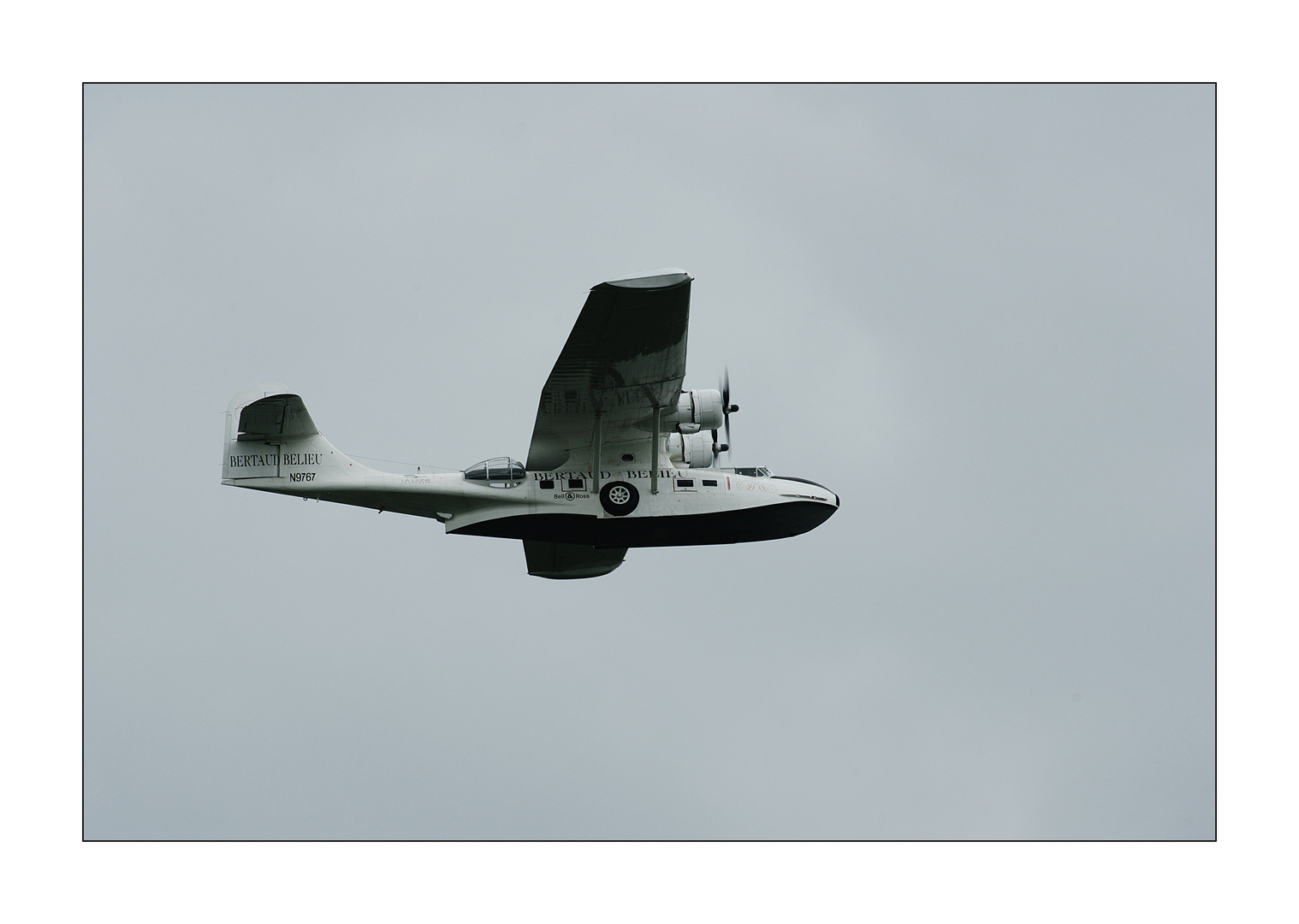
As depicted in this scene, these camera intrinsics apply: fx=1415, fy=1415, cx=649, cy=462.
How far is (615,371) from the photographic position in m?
22.9

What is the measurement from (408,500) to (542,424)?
2.60m

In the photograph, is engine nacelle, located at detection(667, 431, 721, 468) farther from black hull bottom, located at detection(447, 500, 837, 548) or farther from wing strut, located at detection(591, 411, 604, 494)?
wing strut, located at detection(591, 411, 604, 494)

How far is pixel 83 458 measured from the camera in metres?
21.5

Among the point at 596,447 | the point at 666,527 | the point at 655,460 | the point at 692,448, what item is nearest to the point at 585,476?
the point at 596,447

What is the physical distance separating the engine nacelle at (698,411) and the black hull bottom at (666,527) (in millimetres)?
1612

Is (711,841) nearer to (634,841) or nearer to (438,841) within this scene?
(634,841)

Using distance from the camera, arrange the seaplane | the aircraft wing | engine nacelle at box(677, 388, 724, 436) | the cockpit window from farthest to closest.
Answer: engine nacelle at box(677, 388, 724, 436) → the cockpit window → the seaplane → the aircraft wing

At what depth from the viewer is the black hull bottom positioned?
2403 centimetres

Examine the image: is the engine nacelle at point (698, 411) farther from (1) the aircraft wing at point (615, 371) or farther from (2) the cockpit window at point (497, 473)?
(2) the cockpit window at point (497, 473)

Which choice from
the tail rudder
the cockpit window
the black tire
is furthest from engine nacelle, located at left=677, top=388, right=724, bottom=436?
the tail rudder

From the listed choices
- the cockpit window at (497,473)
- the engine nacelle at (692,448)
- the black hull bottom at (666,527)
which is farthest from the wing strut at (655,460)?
the cockpit window at (497,473)

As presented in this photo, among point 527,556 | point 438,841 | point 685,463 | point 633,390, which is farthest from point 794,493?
point 438,841

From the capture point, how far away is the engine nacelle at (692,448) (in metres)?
25.4

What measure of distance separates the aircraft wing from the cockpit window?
405 mm
